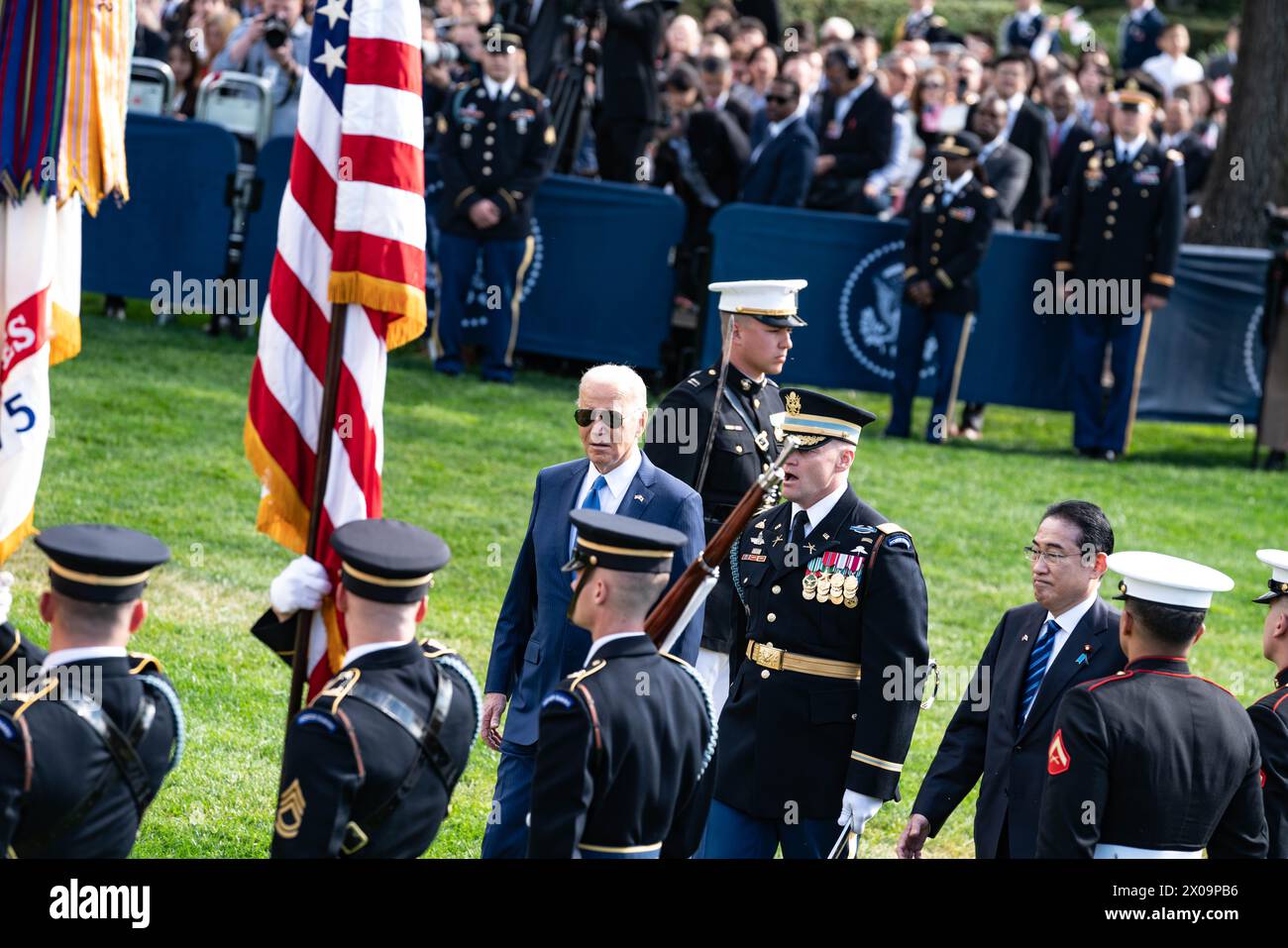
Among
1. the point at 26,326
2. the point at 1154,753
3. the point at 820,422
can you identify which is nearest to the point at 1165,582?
the point at 1154,753

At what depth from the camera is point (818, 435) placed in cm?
670

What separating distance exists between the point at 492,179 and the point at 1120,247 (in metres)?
5.20

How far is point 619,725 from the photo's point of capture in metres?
4.92

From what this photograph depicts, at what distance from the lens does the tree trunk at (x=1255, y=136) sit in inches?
688

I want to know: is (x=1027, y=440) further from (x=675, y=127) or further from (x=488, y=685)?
(x=488, y=685)

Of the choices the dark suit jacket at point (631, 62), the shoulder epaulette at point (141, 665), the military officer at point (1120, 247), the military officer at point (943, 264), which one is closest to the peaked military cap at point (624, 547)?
the shoulder epaulette at point (141, 665)

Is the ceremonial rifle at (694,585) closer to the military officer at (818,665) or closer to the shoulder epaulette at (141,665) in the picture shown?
the military officer at (818,665)

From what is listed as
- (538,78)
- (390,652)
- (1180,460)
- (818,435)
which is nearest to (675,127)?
(538,78)

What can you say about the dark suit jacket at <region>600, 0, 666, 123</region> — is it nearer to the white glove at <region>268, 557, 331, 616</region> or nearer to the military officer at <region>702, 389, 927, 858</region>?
the military officer at <region>702, 389, 927, 858</region>

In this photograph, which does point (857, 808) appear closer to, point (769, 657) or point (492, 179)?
point (769, 657)

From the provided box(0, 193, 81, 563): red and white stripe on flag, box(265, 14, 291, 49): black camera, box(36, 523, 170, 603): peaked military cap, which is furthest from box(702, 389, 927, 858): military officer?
box(265, 14, 291, 49): black camera

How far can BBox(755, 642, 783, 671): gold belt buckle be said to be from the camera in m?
6.64

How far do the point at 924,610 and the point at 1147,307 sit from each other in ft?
30.1

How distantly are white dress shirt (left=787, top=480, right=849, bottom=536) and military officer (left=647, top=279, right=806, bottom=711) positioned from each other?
2.68ft
